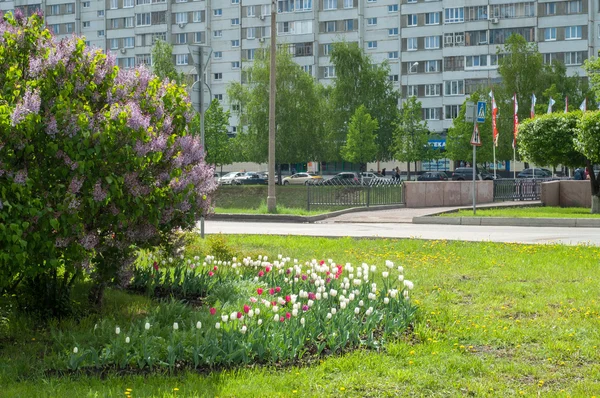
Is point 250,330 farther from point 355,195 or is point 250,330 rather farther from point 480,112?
point 355,195

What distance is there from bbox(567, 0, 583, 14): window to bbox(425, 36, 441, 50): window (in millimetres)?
13005

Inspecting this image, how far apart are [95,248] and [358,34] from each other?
285ft

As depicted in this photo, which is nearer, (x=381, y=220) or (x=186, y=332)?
(x=186, y=332)

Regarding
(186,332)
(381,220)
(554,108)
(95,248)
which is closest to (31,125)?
(95,248)

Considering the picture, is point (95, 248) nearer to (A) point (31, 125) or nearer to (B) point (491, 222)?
(A) point (31, 125)

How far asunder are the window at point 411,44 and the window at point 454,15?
4154mm

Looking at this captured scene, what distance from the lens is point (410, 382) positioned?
20.5 ft

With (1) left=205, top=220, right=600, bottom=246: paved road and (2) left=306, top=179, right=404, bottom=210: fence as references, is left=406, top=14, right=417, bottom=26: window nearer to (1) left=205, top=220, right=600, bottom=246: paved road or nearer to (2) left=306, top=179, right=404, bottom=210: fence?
(2) left=306, top=179, right=404, bottom=210: fence

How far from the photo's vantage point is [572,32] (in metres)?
84.1

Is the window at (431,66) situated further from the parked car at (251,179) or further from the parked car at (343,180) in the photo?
the parked car at (251,179)

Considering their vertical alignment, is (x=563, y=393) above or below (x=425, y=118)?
below

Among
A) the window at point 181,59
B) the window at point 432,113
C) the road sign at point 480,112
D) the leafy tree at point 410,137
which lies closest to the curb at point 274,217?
the road sign at point 480,112

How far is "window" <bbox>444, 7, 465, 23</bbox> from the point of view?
87.5m

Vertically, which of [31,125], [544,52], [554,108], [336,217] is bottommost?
[336,217]
